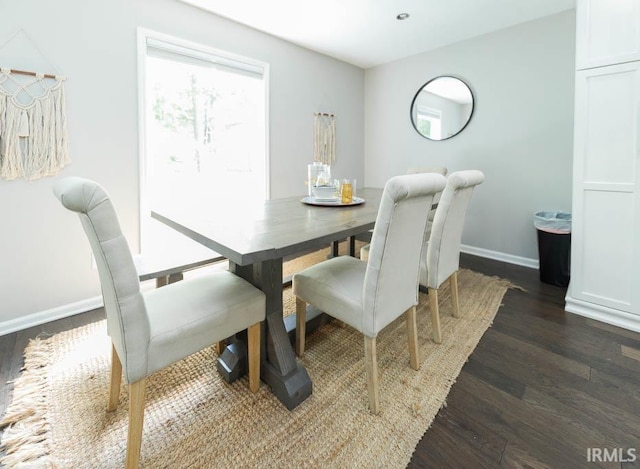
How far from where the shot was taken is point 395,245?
1269mm

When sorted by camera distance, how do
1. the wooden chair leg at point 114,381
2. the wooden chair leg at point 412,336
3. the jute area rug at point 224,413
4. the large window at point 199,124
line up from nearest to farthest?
the jute area rug at point 224,413 → the wooden chair leg at point 114,381 → the wooden chair leg at point 412,336 → the large window at point 199,124

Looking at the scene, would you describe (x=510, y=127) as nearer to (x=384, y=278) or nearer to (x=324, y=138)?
(x=324, y=138)

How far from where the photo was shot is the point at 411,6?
2.64 meters

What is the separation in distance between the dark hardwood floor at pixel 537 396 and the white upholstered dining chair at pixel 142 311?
0.81 m

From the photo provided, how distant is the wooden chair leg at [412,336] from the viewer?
1.54m

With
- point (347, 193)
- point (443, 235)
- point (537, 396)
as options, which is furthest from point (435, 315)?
point (347, 193)

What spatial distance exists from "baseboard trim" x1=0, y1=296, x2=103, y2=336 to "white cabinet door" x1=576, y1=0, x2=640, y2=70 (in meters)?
3.74

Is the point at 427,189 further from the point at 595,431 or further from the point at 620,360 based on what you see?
the point at 620,360

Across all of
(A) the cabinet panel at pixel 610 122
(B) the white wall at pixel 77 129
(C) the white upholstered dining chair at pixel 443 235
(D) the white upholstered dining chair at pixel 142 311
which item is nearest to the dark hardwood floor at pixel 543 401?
(C) the white upholstered dining chair at pixel 443 235

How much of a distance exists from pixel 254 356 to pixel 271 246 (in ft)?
1.95

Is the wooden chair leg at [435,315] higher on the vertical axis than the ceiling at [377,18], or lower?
lower

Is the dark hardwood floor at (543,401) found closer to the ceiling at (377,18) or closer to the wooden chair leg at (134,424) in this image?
the wooden chair leg at (134,424)

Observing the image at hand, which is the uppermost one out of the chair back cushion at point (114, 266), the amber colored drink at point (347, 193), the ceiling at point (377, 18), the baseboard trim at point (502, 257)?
the ceiling at point (377, 18)

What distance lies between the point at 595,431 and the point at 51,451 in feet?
6.79
